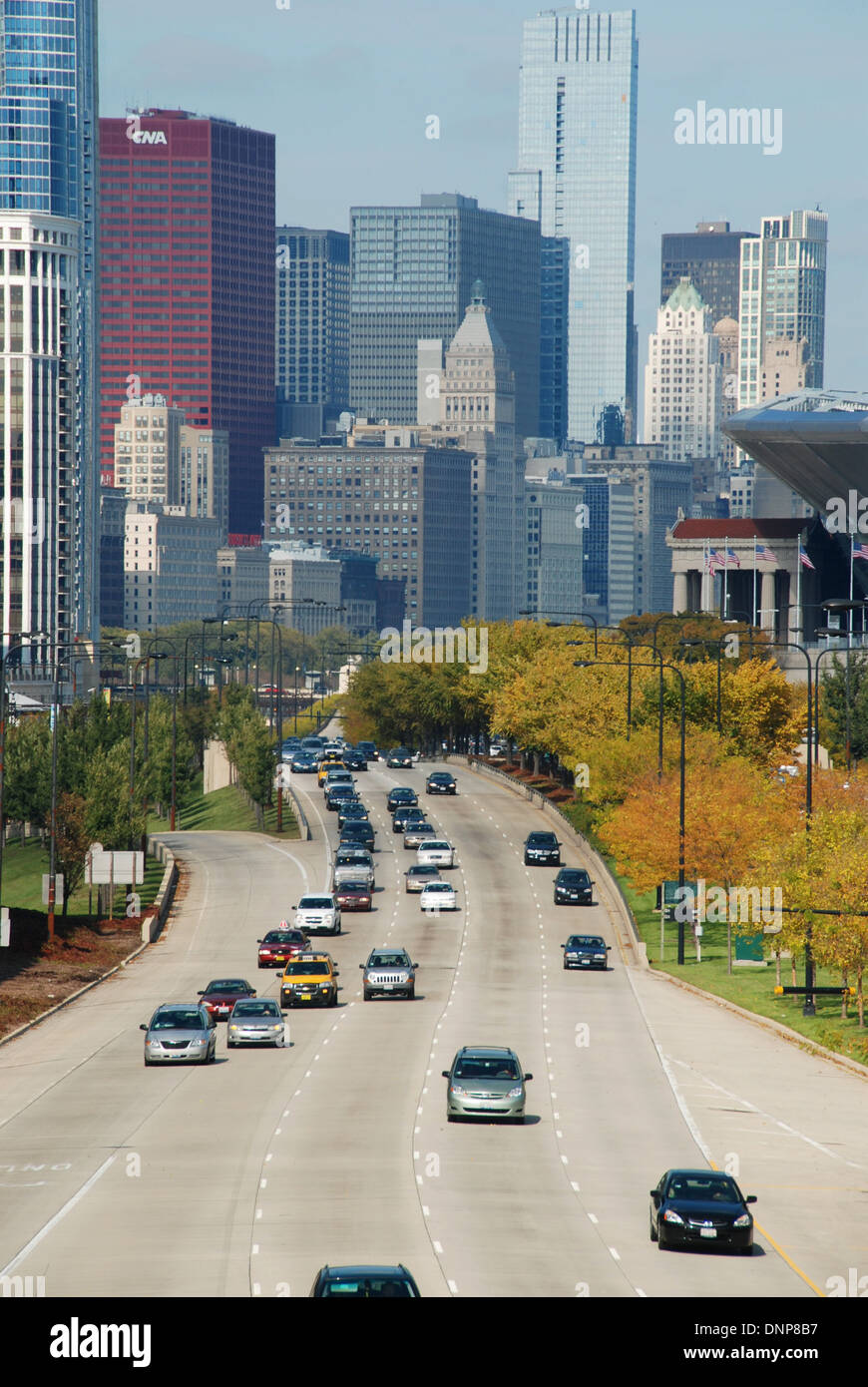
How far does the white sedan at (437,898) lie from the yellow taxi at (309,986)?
21.5m

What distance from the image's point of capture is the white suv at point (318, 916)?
245ft

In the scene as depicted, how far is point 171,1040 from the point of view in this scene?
48.2 m

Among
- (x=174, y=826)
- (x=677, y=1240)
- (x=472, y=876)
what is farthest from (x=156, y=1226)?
(x=174, y=826)

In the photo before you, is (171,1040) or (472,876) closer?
(171,1040)

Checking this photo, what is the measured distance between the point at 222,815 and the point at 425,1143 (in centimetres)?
8853

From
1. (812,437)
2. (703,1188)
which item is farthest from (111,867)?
(812,437)

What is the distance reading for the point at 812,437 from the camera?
18800 centimetres

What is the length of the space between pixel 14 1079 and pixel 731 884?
31709 mm

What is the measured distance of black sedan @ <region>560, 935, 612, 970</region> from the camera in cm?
6850

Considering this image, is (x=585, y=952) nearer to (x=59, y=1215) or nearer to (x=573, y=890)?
(x=573, y=890)

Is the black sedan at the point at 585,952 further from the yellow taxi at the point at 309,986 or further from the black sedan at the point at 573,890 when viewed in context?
the black sedan at the point at 573,890
